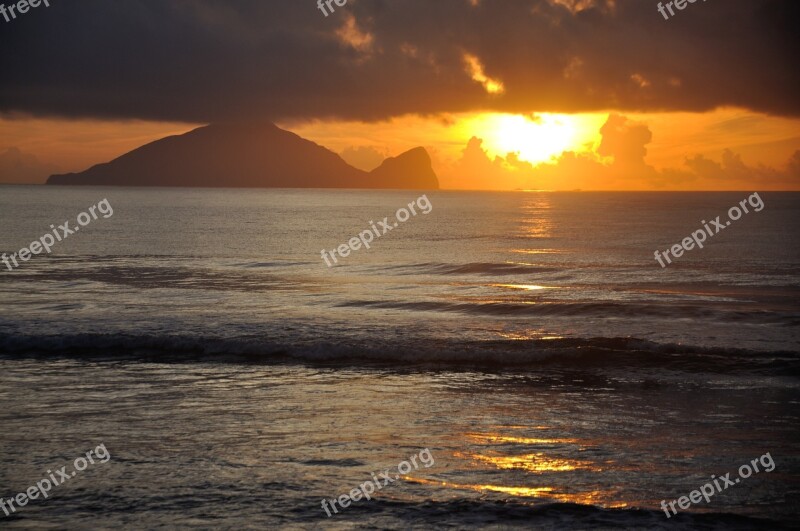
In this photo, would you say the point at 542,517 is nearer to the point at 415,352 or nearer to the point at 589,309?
the point at 415,352

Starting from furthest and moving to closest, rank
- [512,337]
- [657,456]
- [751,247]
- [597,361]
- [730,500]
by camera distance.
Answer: [751,247]
[512,337]
[597,361]
[657,456]
[730,500]

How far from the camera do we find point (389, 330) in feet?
84.3

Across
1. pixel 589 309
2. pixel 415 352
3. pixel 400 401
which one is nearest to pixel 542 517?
pixel 400 401

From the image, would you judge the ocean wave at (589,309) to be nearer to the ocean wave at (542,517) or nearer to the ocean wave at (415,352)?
the ocean wave at (415,352)

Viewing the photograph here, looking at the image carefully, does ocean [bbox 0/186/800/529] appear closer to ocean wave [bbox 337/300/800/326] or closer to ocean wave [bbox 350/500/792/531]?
ocean wave [bbox 350/500/792/531]

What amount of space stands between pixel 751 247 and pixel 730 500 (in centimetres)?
6176

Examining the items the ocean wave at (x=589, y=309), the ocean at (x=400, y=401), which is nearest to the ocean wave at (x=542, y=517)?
the ocean at (x=400, y=401)

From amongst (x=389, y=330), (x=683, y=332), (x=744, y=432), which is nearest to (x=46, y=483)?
(x=744, y=432)

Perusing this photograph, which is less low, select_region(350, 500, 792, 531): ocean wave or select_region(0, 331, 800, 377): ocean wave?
select_region(0, 331, 800, 377): ocean wave

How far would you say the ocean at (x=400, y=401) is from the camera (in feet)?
33.9

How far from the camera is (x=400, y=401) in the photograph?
16.3 m

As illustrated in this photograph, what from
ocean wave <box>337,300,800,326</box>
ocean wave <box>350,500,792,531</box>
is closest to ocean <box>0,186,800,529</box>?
ocean wave <box>350,500,792,531</box>

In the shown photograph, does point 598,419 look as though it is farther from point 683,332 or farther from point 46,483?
point 683,332

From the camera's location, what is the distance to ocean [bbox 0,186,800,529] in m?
10.3
